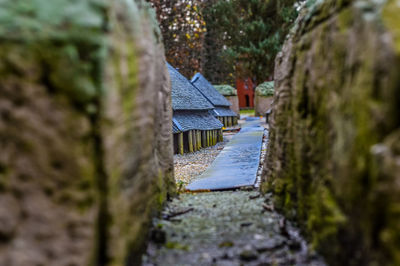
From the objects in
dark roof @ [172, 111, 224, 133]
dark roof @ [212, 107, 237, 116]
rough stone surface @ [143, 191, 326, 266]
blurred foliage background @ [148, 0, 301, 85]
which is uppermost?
blurred foliage background @ [148, 0, 301, 85]

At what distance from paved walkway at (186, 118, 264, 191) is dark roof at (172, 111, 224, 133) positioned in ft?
3.60

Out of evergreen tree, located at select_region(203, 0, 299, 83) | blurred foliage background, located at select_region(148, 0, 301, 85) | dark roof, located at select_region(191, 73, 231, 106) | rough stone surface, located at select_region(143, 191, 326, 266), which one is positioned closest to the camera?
rough stone surface, located at select_region(143, 191, 326, 266)

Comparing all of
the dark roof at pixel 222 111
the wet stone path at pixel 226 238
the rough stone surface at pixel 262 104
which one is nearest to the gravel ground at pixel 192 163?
the wet stone path at pixel 226 238

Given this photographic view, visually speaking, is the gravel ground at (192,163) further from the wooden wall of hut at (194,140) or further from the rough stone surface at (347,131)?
the rough stone surface at (347,131)

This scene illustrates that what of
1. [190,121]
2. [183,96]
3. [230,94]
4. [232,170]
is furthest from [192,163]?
[230,94]

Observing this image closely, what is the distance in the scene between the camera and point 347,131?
5.12 ft

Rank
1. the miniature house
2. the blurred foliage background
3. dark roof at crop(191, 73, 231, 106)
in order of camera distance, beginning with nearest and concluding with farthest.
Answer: dark roof at crop(191, 73, 231, 106) → the miniature house → the blurred foliage background

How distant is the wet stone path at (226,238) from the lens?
81.8 inches

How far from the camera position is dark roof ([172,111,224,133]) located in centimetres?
770

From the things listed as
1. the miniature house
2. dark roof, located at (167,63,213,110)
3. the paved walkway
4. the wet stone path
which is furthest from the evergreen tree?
the wet stone path

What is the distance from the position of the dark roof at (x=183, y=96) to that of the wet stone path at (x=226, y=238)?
5391 mm

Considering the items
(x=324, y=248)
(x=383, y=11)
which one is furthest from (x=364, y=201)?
(x=383, y=11)

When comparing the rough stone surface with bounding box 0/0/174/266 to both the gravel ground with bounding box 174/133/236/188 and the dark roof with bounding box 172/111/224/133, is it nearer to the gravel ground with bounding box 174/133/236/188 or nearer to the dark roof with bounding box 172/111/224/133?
the gravel ground with bounding box 174/133/236/188

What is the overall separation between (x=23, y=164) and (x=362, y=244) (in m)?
1.44
